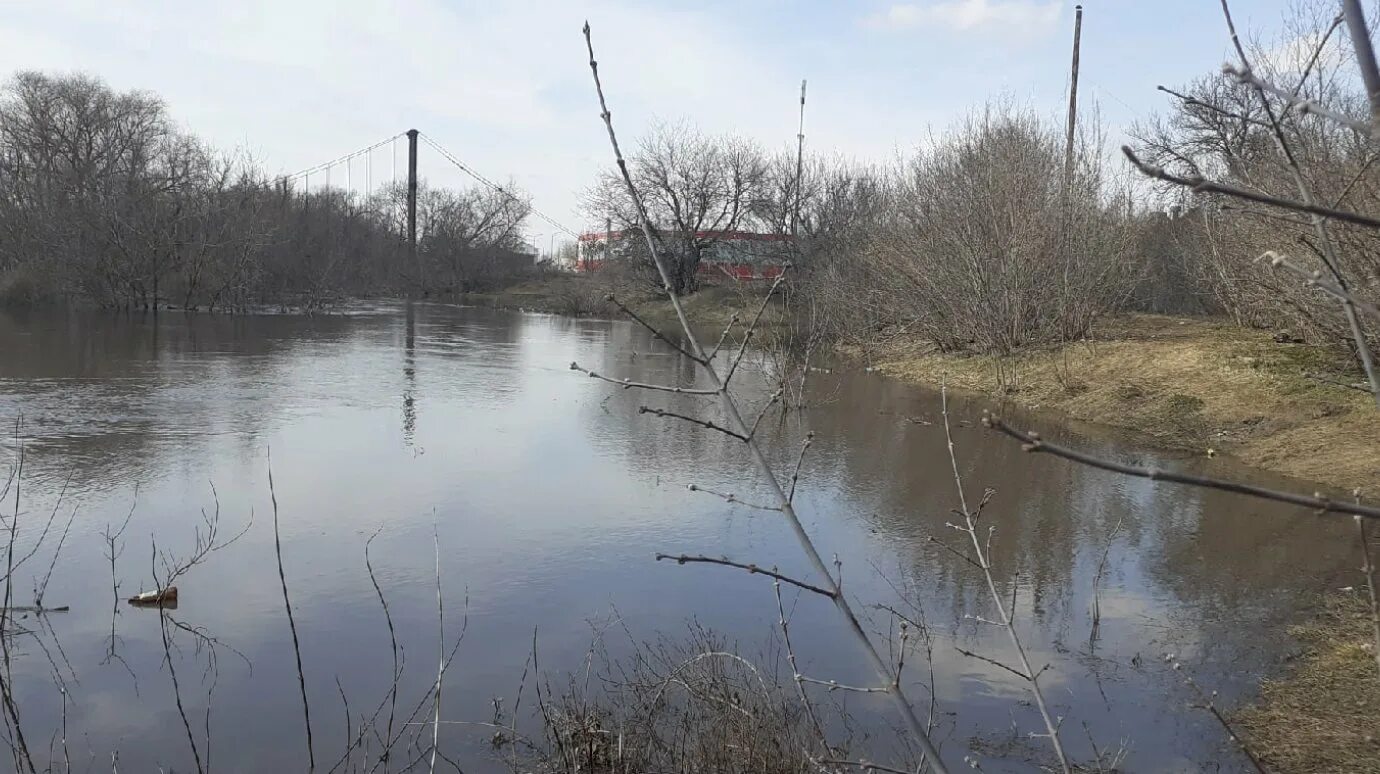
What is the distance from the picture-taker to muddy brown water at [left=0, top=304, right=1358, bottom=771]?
14.8 ft

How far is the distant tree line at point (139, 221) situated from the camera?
26.1 m

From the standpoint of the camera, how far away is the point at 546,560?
6570 millimetres

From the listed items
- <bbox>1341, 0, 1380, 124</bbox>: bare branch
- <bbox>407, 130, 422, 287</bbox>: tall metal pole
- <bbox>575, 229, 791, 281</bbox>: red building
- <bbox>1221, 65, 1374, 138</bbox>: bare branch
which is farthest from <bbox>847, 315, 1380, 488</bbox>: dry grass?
<bbox>407, 130, 422, 287</bbox>: tall metal pole

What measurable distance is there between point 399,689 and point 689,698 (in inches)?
54.6

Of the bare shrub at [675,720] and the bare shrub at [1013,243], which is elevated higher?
the bare shrub at [1013,243]

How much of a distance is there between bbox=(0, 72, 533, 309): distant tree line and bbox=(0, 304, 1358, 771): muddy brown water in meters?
14.6

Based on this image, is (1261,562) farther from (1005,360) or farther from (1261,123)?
(1005,360)

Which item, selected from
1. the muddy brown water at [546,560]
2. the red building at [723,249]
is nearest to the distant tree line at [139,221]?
the red building at [723,249]

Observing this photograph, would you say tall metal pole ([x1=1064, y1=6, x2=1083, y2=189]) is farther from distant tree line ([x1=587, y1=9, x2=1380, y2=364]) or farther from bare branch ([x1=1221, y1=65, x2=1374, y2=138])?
bare branch ([x1=1221, y1=65, x2=1374, y2=138])

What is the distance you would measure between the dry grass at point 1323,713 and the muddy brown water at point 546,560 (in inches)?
7.0

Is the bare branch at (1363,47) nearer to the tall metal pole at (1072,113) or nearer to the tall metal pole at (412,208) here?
the tall metal pole at (1072,113)

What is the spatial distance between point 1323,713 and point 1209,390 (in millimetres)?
9973

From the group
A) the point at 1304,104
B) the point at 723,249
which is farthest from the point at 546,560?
the point at 723,249

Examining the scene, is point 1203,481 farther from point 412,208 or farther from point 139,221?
Answer: point 412,208
